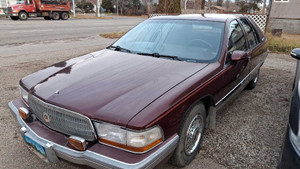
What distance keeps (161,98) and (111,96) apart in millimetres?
423

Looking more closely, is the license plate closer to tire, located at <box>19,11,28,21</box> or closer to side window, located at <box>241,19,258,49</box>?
side window, located at <box>241,19,258,49</box>

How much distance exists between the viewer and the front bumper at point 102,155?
5.39ft

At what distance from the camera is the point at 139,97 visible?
1.90 m

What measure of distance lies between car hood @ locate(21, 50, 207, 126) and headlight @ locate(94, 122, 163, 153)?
76 millimetres

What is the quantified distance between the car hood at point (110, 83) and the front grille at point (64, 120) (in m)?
0.05

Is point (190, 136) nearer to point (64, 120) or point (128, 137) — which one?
point (128, 137)

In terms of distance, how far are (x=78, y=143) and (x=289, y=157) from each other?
1537 millimetres

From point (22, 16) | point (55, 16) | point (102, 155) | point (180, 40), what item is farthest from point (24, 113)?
point (55, 16)

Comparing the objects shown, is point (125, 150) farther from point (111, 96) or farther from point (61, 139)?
point (61, 139)

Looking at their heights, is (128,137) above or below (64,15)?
below

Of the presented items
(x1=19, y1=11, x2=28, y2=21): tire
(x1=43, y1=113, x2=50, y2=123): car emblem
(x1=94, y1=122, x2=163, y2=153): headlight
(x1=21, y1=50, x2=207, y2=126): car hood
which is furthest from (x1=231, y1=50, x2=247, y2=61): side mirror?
(x1=19, y1=11, x2=28, y2=21): tire

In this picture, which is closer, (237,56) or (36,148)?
(36,148)

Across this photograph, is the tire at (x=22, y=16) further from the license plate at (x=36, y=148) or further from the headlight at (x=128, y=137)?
the headlight at (x=128, y=137)

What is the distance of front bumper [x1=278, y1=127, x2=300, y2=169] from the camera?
Result: 5.06 ft
